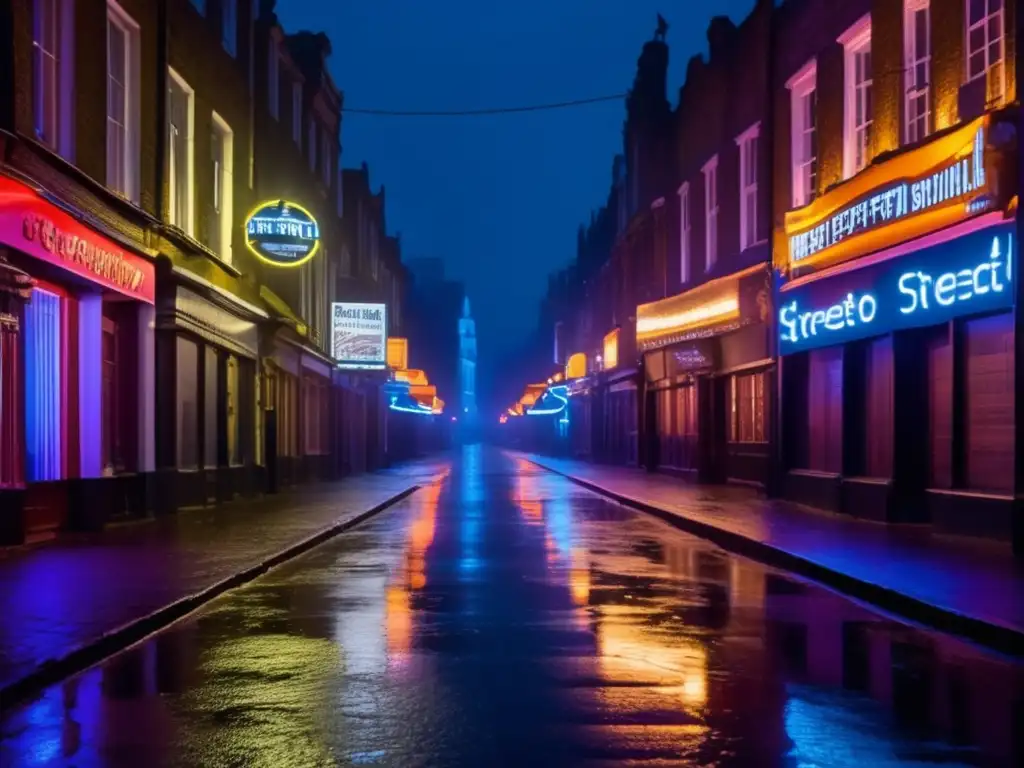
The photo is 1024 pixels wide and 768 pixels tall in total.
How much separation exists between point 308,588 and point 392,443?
5946cm

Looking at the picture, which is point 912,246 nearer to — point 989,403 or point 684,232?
point 989,403

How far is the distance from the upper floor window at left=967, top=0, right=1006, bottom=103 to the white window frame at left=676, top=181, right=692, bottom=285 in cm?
1907

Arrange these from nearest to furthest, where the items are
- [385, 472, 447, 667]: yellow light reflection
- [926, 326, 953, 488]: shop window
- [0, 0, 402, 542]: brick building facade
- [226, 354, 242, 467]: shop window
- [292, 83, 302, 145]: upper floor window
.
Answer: [385, 472, 447, 667]: yellow light reflection, [0, 0, 402, 542]: brick building facade, [926, 326, 953, 488]: shop window, [226, 354, 242, 467]: shop window, [292, 83, 302, 145]: upper floor window

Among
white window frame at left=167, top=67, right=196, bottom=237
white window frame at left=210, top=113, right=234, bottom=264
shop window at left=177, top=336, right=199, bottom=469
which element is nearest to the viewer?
shop window at left=177, top=336, right=199, bottom=469

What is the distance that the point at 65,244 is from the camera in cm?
1669

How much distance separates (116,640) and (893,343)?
13.7 meters

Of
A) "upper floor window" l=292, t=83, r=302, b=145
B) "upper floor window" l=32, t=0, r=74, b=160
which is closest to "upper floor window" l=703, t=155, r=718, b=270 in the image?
"upper floor window" l=292, t=83, r=302, b=145

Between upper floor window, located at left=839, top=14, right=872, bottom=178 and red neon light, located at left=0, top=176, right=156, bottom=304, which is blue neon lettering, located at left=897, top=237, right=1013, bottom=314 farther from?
red neon light, located at left=0, top=176, right=156, bottom=304

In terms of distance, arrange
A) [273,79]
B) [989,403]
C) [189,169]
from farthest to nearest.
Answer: [273,79] < [189,169] < [989,403]

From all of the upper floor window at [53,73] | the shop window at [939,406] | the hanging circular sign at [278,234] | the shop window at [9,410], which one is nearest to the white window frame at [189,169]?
the hanging circular sign at [278,234]

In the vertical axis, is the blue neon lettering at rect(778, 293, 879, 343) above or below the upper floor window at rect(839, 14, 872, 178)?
below

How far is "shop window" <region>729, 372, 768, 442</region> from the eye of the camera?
2942cm

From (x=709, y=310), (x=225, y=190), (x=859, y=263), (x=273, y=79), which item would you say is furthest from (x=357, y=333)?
(x=859, y=263)

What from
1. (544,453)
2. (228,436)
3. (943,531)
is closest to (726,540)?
(943,531)
